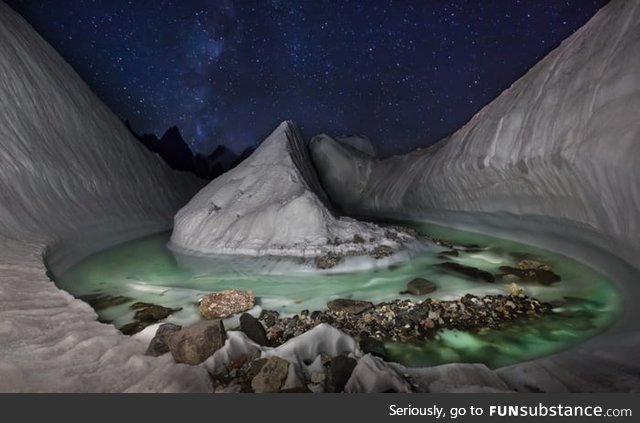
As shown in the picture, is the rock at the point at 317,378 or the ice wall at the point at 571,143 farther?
the ice wall at the point at 571,143

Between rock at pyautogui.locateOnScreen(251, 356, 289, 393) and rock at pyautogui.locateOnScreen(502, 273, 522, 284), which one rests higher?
rock at pyautogui.locateOnScreen(502, 273, 522, 284)

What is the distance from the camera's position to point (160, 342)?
13.4 ft

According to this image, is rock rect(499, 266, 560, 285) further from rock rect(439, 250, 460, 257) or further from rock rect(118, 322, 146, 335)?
rock rect(118, 322, 146, 335)

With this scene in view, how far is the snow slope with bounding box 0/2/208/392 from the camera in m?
3.51

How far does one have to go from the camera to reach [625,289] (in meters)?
6.49

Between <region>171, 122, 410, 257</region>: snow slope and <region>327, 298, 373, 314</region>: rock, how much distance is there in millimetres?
3912

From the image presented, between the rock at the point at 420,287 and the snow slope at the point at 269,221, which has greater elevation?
the snow slope at the point at 269,221

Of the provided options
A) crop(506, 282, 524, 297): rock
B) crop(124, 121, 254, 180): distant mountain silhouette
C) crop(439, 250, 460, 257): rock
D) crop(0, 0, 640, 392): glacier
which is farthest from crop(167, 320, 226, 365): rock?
crop(124, 121, 254, 180): distant mountain silhouette

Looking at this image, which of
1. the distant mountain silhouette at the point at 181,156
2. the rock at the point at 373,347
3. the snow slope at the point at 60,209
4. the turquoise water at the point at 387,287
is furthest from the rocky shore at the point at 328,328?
the distant mountain silhouette at the point at 181,156

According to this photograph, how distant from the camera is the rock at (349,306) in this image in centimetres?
613

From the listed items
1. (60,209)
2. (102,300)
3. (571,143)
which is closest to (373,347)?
(102,300)

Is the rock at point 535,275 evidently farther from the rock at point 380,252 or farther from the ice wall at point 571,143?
the rock at point 380,252

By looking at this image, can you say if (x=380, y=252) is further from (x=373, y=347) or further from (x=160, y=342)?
(x=160, y=342)

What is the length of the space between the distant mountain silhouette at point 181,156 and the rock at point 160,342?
52.7m
